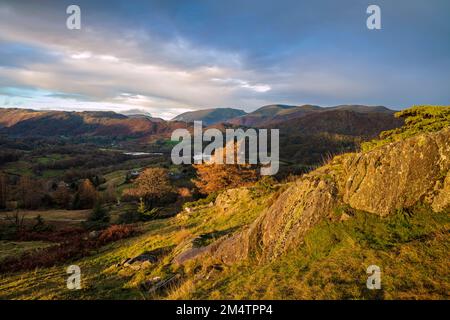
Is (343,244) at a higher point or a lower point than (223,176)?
higher

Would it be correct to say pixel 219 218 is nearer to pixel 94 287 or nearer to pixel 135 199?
pixel 94 287

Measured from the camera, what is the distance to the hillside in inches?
242

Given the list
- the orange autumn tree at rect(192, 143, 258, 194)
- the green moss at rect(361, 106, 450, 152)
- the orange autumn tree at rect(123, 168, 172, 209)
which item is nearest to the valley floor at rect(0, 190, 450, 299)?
the green moss at rect(361, 106, 450, 152)

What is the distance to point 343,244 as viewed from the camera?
7.57m

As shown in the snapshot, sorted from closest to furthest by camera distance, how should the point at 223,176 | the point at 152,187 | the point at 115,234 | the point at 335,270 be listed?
the point at 335,270 → the point at 115,234 → the point at 223,176 → the point at 152,187

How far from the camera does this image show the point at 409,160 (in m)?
7.87

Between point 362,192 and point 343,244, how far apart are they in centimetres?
177

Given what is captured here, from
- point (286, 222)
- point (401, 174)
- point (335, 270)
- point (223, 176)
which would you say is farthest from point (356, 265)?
point (223, 176)

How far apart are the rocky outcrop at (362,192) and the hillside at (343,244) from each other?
0.03 metres

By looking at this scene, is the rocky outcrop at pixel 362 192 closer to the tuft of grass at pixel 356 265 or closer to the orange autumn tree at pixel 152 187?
the tuft of grass at pixel 356 265

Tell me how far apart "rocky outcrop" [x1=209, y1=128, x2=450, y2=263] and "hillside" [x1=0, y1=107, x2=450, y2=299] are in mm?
25

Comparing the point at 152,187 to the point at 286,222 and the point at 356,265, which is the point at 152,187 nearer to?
the point at 286,222
